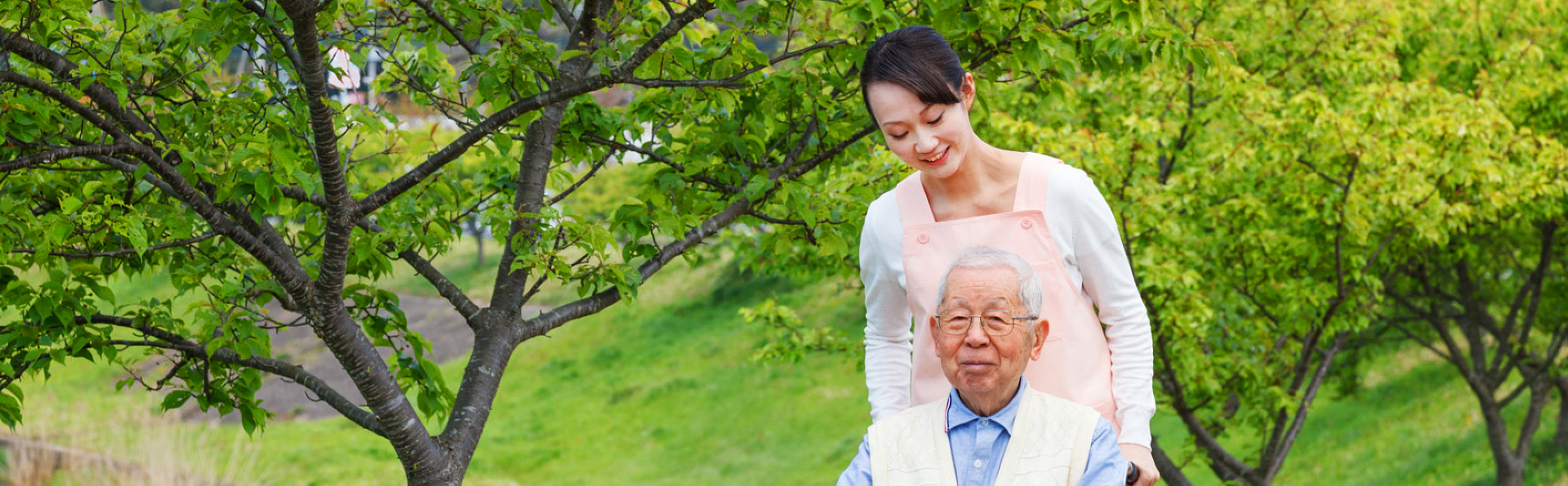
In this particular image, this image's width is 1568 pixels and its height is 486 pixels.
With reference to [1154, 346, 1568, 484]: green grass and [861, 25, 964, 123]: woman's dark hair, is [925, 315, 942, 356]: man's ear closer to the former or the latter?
[861, 25, 964, 123]: woman's dark hair

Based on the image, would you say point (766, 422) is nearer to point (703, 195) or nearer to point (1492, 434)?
point (1492, 434)

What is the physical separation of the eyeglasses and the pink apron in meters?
0.22

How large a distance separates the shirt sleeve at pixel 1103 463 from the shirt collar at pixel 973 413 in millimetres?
166

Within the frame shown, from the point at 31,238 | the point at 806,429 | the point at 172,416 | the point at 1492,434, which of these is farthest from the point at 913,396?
the point at 172,416

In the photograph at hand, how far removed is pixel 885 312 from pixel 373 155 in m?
3.03

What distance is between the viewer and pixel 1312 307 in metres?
8.16

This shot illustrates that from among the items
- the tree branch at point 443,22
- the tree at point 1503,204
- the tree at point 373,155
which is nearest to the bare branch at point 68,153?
the tree at point 373,155

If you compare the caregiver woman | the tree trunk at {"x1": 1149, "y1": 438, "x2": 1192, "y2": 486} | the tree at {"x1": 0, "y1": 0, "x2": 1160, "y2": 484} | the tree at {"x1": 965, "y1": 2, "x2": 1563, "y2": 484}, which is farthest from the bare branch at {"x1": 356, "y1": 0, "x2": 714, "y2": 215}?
the tree trunk at {"x1": 1149, "y1": 438, "x2": 1192, "y2": 486}

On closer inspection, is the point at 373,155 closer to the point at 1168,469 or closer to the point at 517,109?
the point at 517,109

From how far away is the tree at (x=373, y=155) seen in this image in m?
4.27

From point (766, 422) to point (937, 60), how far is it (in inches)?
687

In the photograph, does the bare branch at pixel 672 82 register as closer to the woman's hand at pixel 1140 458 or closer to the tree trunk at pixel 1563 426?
the woman's hand at pixel 1140 458

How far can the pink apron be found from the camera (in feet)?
8.61

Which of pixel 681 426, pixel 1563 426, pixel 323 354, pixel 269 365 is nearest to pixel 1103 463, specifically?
pixel 269 365
